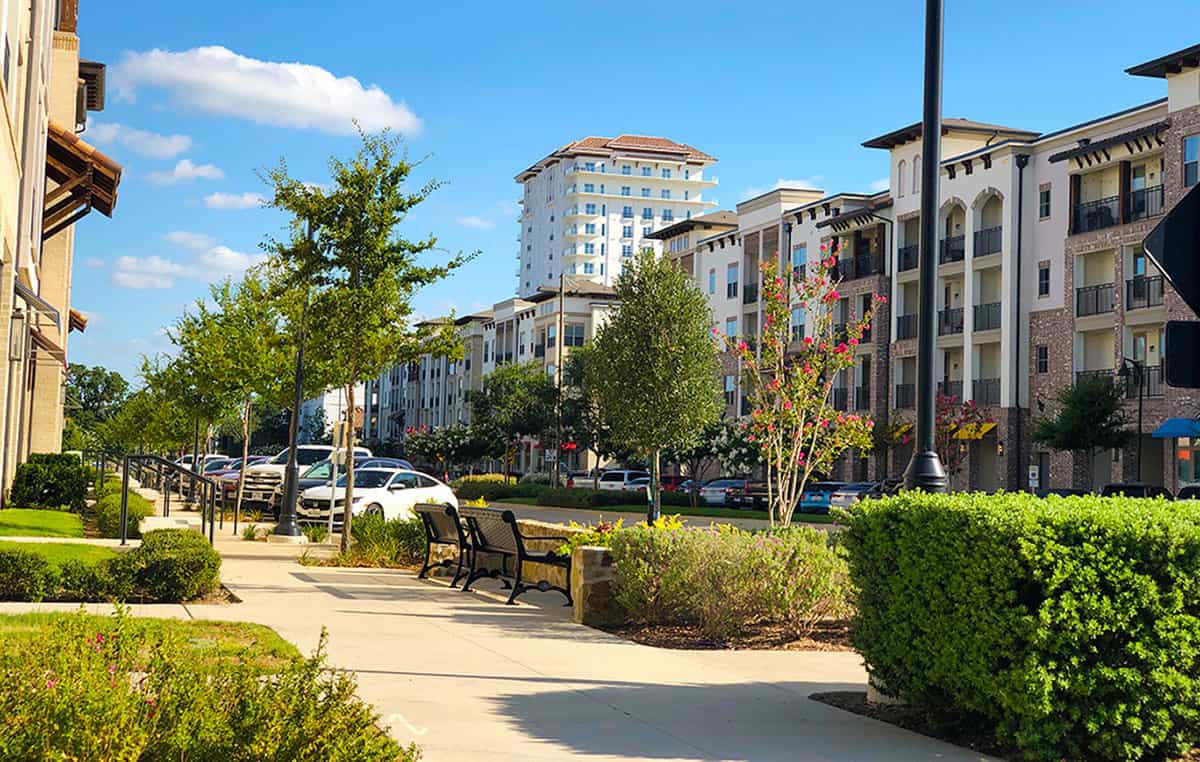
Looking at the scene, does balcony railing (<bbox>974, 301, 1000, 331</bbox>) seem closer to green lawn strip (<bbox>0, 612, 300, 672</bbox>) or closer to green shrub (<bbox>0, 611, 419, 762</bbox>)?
green lawn strip (<bbox>0, 612, 300, 672</bbox>)

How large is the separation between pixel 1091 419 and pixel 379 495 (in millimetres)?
26435

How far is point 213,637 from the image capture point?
425 inches

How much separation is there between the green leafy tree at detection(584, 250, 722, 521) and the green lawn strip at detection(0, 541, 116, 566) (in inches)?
909

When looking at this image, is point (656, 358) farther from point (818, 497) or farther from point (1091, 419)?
point (1091, 419)

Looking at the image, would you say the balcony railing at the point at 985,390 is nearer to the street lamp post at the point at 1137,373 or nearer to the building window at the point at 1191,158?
the street lamp post at the point at 1137,373

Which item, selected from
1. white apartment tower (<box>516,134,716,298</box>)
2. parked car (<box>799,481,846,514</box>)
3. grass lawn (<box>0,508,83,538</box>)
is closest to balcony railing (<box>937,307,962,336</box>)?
parked car (<box>799,481,846,514</box>)

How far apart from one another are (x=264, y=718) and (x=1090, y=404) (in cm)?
4364

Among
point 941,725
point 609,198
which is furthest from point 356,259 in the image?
point 609,198

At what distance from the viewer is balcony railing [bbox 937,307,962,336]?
56.7m

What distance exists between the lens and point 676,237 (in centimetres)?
8631

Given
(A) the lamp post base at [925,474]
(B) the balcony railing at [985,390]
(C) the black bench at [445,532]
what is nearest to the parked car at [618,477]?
(B) the balcony railing at [985,390]

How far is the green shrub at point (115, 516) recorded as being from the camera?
2008 centimetres

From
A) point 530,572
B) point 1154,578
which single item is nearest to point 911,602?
point 1154,578

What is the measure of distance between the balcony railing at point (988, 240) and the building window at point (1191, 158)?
380 inches
